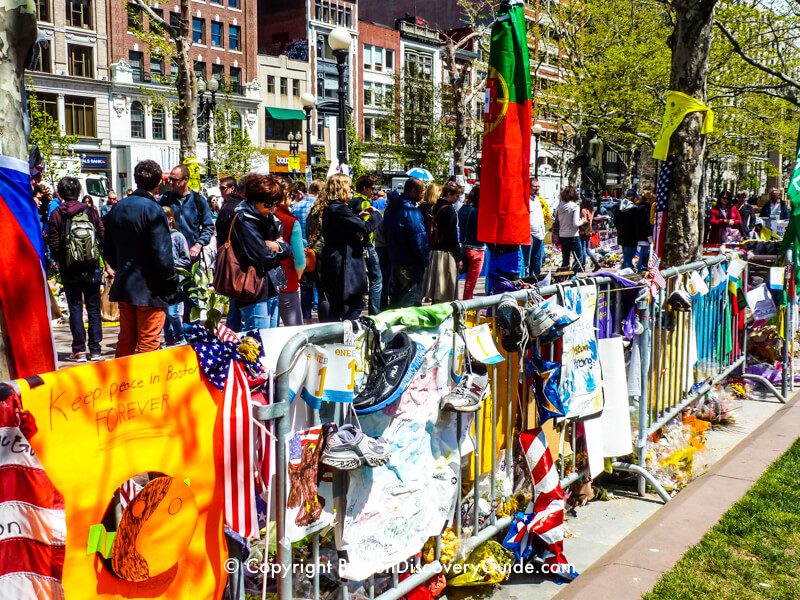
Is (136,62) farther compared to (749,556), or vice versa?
(136,62)

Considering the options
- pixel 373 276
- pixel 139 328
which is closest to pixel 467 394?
pixel 139 328

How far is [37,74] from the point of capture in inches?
1693

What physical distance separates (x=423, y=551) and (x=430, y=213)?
6.81m

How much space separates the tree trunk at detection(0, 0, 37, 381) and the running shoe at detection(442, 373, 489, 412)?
1756mm

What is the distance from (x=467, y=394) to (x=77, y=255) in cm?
592

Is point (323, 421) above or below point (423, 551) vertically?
above

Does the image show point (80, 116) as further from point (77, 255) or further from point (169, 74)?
point (77, 255)

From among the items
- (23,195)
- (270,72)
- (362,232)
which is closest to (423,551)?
(23,195)

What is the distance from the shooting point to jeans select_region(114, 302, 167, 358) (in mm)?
6562

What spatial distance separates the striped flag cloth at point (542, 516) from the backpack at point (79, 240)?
5621 mm

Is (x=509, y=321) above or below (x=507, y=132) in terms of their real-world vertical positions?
below

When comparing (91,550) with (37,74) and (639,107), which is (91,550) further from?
(37,74)

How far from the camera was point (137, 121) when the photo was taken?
161ft

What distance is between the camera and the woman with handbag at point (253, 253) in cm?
600
